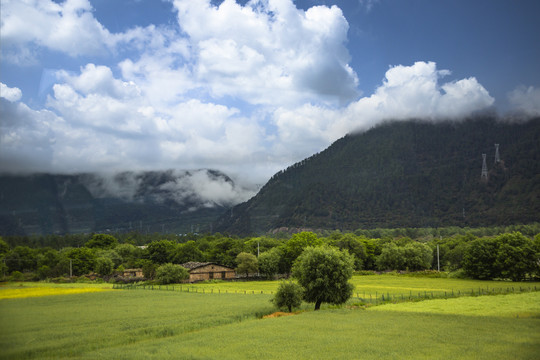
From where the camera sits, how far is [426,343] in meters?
29.5

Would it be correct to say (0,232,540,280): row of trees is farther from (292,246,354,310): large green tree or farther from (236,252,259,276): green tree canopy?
(292,246,354,310): large green tree

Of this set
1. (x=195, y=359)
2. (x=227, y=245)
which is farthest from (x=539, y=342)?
(x=227, y=245)

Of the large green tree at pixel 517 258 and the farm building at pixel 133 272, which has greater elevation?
the large green tree at pixel 517 258

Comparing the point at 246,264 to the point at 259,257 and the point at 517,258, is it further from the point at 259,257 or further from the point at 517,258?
the point at 517,258

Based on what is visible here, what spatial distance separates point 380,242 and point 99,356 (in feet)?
428

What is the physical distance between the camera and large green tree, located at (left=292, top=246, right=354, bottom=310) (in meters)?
52.9

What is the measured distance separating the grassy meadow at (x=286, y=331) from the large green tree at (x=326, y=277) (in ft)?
7.74

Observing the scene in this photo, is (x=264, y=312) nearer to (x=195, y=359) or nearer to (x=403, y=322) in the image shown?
(x=403, y=322)

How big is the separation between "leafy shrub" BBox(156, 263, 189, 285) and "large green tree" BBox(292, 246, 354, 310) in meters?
53.1

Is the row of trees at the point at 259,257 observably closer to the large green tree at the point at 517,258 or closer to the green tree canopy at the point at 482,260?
the green tree canopy at the point at 482,260

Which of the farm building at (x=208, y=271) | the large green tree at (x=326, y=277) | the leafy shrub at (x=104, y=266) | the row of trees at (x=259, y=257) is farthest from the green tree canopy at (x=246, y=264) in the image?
the large green tree at (x=326, y=277)

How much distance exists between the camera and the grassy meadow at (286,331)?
89.7 ft

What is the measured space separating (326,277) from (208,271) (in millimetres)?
63626

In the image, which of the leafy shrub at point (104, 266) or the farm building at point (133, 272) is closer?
the leafy shrub at point (104, 266)
